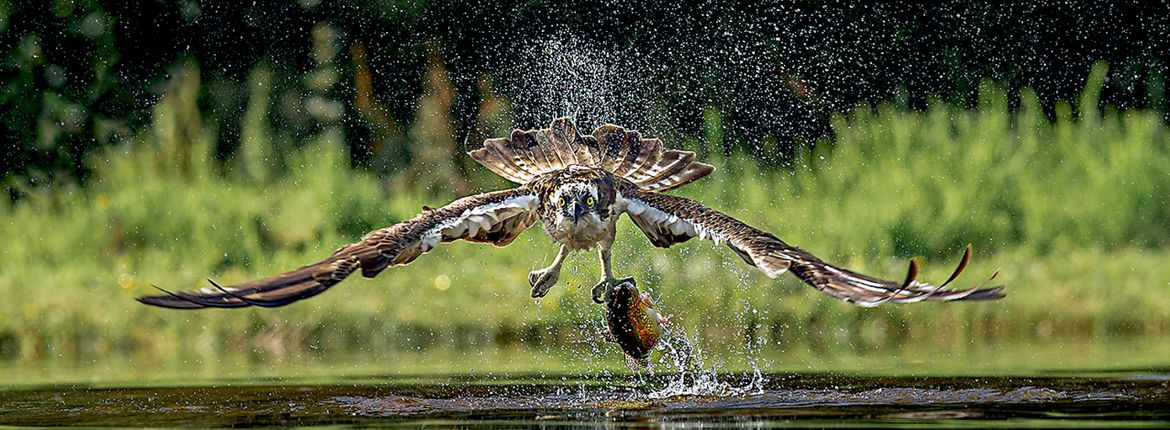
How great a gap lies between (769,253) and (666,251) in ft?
14.4

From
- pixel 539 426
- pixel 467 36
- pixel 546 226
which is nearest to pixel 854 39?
pixel 467 36

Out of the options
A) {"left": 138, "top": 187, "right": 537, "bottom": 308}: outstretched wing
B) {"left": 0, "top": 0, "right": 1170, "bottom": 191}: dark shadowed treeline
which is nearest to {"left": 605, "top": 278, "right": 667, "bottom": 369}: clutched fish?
{"left": 138, "top": 187, "right": 537, "bottom": 308}: outstretched wing

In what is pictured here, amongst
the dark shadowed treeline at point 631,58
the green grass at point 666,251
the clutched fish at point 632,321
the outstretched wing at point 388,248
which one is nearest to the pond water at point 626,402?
the clutched fish at point 632,321

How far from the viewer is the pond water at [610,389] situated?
26.0 feet

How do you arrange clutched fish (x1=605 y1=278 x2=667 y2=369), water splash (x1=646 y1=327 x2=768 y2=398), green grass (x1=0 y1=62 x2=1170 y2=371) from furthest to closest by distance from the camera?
1. green grass (x1=0 y1=62 x2=1170 y2=371)
2. water splash (x1=646 y1=327 x2=768 y2=398)
3. clutched fish (x1=605 y1=278 x2=667 y2=369)

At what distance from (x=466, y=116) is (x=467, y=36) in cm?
65

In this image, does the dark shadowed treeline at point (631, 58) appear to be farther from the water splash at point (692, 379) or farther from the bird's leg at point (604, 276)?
the bird's leg at point (604, 276)

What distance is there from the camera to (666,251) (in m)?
12.4

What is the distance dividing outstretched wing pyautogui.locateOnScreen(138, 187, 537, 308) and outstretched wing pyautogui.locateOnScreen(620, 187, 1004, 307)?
54 centimetres

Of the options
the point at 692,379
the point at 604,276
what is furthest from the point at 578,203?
the point at 692,379

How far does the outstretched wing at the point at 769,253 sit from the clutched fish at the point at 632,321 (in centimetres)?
39

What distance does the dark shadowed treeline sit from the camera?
631 inches

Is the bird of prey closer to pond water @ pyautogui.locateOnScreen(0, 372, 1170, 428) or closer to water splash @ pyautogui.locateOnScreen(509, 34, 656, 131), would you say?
pond water @ pyautogui.locateOnScreen(0, 372, 1170, 428)

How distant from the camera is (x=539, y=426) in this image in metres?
7.77
